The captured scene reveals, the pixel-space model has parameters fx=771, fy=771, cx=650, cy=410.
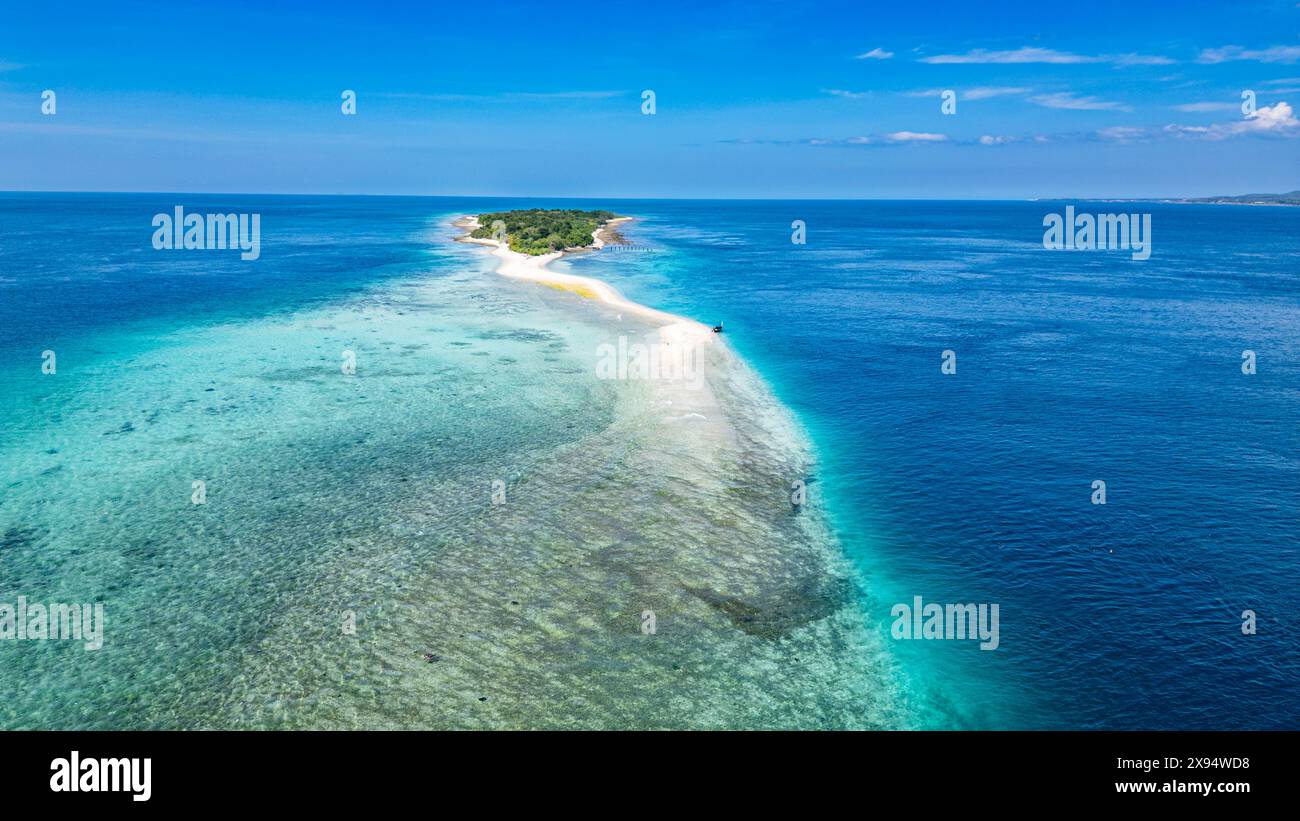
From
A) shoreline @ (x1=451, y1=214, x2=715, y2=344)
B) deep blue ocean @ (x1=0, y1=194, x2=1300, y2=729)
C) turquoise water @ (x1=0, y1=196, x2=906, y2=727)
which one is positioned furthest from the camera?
shoreline @ (x1=451, y1=214, x2=715, y2=344)

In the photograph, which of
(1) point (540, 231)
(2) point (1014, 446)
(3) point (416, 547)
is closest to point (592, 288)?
(2) point (1014, 446)

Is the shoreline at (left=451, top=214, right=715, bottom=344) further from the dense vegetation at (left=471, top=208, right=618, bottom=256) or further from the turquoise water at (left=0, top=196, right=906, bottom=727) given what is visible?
the turquoise water at (left=0, top=196, right=906, bottom=727)

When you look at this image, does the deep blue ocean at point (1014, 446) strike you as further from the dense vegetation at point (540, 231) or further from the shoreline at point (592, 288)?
the dense vegetation at point (540, 231)

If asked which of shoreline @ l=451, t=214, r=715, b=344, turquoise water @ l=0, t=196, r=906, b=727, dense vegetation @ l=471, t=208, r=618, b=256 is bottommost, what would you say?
turquoise water @ l=0, t=196, r=906, b=727

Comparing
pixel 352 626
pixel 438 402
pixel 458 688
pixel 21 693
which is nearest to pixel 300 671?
pixel 352 626

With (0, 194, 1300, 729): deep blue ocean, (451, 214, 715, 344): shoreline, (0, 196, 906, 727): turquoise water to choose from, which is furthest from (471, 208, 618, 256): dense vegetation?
(0, 196, 906, 727): turquoise water

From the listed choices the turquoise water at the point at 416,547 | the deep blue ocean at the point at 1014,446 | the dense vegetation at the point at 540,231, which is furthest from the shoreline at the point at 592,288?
the turquoise water at the point at 416,547
